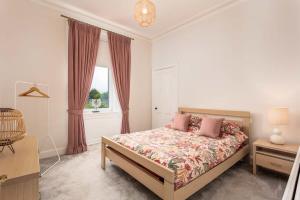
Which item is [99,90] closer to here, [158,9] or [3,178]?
[158,9]

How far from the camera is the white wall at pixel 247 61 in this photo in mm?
2568

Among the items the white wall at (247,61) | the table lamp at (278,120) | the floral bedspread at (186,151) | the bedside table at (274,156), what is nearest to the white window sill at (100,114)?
the floral bedspread at (186,151)

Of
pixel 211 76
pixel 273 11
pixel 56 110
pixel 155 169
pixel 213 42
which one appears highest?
pixel 273 11

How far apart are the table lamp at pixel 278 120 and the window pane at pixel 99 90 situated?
11.9 feet

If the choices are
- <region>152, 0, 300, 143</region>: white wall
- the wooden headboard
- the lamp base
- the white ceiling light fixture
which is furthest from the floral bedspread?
the white ceiling light fixture

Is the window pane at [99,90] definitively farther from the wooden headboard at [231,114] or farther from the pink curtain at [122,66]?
the wooden headboard at [231,114]

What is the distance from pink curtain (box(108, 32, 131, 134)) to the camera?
13.5ft

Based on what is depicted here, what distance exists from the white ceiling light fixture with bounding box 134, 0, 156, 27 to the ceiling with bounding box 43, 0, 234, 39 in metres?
1.12

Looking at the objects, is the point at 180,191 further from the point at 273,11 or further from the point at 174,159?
the point at 273,11

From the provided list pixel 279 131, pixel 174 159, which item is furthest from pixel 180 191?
pixel 279 131

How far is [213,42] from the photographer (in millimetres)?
3525

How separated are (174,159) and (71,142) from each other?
8.28 feet

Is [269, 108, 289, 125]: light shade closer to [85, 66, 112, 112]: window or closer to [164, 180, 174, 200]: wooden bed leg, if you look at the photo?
[164, 180, 174, 200]: wooden bed leg

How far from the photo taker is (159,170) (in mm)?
1726
